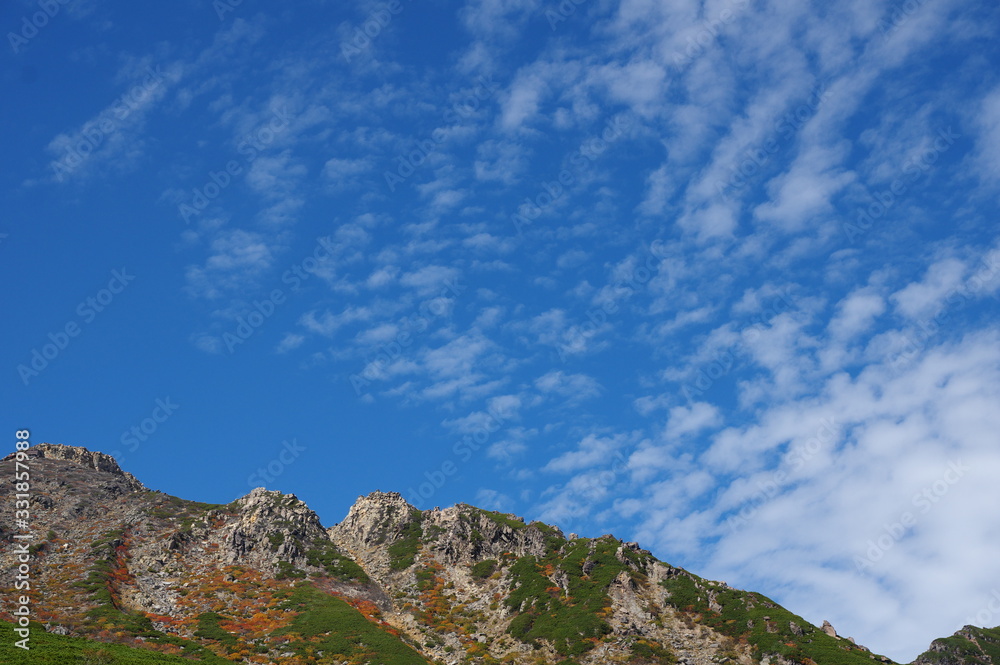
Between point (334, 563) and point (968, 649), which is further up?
point (334, 563)

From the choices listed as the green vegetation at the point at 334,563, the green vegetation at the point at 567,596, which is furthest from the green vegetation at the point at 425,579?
the green vegetation at the point at 567,596

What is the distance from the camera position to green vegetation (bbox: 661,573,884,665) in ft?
247

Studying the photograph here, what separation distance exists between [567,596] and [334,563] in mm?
37865

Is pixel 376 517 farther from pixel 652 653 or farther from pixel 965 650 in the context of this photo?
pixel 965 650

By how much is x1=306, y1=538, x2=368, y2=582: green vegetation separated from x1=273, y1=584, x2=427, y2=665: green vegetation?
10.6 m

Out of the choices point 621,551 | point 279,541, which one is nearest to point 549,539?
point 621,551

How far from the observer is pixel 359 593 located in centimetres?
9706

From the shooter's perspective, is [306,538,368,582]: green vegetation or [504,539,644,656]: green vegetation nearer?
[504,539,644,656]: green vegetation

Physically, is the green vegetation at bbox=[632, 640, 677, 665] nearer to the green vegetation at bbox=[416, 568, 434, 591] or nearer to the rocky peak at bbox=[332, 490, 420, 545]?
the green vegetation at bbox=[416, 568, 434, 591]

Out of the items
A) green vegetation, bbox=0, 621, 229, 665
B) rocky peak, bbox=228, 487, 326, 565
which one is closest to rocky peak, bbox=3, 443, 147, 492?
rocky peak, bbox=228, 487, 326, 565

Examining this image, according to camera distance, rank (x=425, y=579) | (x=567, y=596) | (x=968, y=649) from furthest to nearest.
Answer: (x=968, y=649) < (x=425, y=579) < (x=567, y=596)

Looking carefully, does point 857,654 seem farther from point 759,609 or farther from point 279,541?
point 279,541

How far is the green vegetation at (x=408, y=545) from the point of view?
108 metres

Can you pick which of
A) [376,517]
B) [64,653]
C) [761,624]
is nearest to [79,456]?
[376,517]
